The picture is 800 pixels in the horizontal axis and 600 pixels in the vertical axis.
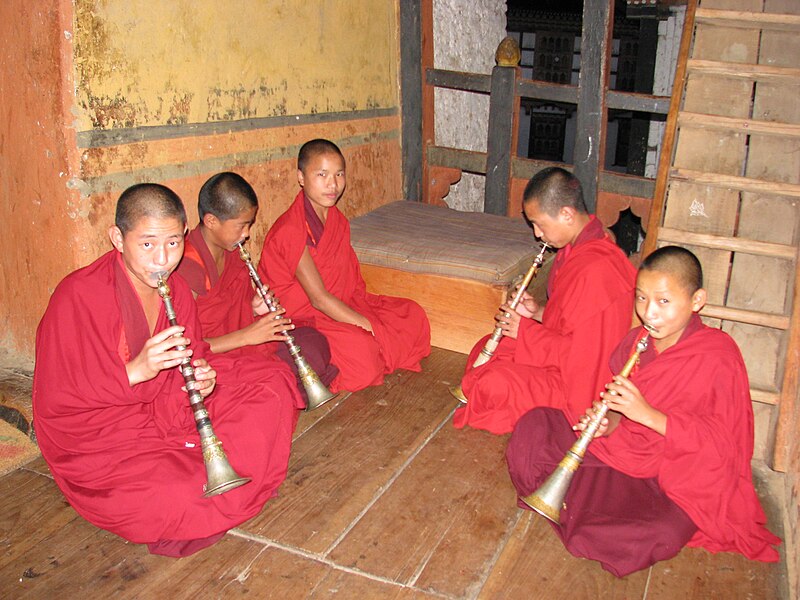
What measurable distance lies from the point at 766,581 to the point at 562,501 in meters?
0.78

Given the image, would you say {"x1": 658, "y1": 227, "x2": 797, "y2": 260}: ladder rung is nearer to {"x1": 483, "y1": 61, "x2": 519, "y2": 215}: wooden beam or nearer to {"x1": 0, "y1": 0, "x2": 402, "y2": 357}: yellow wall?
{"x1": 483, "y1": 61, "x2": 519, "y2": 215}: wooden beam

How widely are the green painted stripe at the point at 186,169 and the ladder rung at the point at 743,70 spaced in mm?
2428

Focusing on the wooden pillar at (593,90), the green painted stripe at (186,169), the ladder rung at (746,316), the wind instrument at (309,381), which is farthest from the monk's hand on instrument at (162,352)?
the wooden pillar at (593,90)

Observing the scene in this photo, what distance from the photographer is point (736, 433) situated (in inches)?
111

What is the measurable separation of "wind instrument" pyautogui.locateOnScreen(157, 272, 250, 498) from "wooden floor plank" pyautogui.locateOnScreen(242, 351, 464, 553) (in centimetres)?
28

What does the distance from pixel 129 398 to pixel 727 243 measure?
3032mm

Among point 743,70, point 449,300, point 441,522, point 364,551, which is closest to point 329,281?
point 449,300

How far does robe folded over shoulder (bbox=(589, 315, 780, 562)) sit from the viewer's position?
2.76 metres

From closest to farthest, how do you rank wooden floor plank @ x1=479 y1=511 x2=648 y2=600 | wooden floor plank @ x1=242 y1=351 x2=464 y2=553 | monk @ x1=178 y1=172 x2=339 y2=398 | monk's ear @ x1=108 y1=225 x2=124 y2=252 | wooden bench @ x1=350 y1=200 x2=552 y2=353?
1. wooden floor plank @ x1=479 y1=511 x2=648 y2=600
2. monk's ear @ x1=108 y1=225 x2=124 y2=252
3. wooden floor plank @ x1=242 y1=351 x2=464 y2=553
4. monk @ x1=178 y1=172 x2=339 y2=398
5. wooden bench @ x1=350 y1=200 x2=552 y2=353

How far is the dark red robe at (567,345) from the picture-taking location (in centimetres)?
343

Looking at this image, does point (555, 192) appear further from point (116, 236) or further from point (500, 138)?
point (500, 138)

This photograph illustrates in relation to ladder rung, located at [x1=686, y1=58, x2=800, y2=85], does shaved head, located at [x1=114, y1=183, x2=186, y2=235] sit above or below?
below

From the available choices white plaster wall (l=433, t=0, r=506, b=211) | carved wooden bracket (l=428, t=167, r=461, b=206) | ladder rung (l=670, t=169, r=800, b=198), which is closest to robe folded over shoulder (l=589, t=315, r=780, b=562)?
ladder rung (l=670, t=169, r=800, b=198)

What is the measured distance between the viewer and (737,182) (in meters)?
4.02
